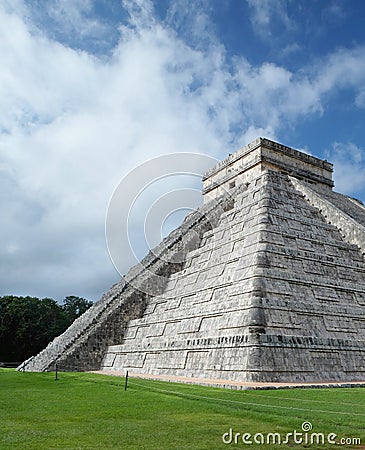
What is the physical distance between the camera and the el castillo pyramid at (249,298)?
10336 mm

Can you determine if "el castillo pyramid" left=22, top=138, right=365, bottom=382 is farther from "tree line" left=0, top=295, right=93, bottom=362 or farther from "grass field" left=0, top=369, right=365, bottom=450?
"tree line" left=0, top=295, right=93, bottom=362

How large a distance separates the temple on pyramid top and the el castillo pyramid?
9 centimetres

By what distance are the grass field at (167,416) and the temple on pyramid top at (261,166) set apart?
1413cm

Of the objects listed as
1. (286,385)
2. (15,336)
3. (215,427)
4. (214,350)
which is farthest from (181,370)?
(15,336)

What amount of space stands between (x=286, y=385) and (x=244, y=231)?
6.69 m

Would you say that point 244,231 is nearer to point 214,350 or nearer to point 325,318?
point 325,318

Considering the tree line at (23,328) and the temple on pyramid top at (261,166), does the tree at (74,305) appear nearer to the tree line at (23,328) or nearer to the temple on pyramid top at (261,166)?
Answer: the tree line at (23,328)

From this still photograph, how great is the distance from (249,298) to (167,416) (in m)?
6.10

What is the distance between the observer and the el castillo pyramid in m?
10.3

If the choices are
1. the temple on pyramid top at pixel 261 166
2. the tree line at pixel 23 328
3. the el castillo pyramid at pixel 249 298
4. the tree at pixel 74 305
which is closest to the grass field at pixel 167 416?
the el castillo pyramid at pixel 249 298

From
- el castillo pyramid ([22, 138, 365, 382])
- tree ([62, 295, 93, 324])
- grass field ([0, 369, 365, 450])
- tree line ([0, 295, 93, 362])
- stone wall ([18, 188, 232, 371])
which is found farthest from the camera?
tree ([62, 295, 93, 324])

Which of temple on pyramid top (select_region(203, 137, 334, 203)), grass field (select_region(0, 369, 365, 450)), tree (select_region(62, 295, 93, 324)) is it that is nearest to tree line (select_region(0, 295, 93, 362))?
tree (select_region(62, 295, 93, 324))

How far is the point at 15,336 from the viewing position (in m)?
30.4

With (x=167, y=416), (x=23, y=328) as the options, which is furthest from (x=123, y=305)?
(x=23, y=328)
